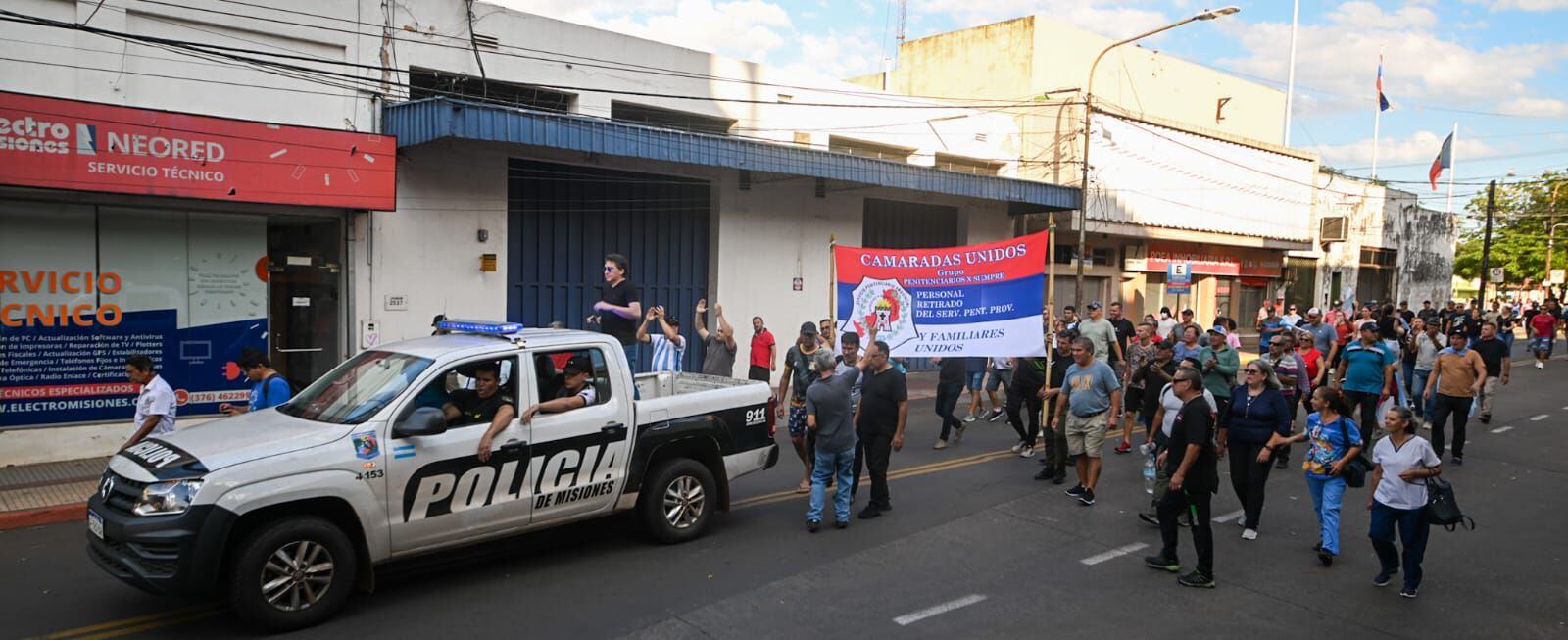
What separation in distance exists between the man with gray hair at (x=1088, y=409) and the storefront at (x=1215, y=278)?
19.9 m

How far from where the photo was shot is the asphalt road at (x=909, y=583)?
564 centimetres

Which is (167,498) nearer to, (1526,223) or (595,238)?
(595,238)

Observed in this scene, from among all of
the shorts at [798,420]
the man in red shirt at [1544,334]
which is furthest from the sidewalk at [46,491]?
the man in red shirt at [1544,334]

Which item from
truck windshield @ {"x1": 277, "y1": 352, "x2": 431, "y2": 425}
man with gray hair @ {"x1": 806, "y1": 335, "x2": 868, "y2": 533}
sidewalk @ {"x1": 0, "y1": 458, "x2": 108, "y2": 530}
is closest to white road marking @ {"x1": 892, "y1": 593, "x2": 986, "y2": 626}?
man with gray hair @ {"x1": 806, "y1": 335, "x2": 868, "y2": 533}

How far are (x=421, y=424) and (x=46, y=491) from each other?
596 centimetres

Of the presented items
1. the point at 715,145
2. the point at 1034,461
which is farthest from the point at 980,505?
the point at 715,145

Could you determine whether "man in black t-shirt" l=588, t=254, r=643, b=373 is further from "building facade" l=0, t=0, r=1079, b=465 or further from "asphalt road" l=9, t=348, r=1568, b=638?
"building facade" l=0, t=0, r=1079, b=465

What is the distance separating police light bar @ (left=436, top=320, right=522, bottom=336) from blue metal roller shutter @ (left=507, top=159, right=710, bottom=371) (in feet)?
26.5

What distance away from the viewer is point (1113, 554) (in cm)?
722

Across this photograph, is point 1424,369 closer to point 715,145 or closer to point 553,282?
point 715,145

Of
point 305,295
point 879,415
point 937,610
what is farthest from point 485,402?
point 305,295

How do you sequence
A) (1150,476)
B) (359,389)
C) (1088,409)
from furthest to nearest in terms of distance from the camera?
(1150,476) → (1088,409) → (359,389)

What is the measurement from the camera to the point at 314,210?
11930 millimetres

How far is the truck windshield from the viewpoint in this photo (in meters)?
5.84
